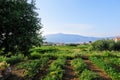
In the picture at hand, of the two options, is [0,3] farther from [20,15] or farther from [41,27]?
[41,27]

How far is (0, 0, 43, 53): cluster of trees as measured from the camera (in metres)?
27.3

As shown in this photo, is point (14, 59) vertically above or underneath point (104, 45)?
underneath

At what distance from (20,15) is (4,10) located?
69.8 inches

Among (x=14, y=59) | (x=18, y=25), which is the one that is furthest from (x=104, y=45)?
(x=18, y=25)

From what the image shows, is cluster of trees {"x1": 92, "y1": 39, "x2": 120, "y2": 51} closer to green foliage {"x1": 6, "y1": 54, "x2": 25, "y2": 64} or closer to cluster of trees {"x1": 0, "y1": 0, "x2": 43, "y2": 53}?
green foliage {"x1": 6, "y1": 54, "x2": 25, "y2": 64}

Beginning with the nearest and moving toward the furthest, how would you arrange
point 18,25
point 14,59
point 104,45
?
point 18,25 < point 14,59 < point 104,45

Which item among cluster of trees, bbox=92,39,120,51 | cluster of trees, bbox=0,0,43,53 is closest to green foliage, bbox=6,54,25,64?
cluster of trees, bbox=0,0,43,53

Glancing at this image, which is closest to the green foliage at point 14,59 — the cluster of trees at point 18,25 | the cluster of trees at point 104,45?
the cluster of trees at point 18,25

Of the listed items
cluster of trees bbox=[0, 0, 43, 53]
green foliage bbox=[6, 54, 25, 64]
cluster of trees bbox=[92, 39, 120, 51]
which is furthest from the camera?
cluster of trees bbox=[92, 39, 120, 51]

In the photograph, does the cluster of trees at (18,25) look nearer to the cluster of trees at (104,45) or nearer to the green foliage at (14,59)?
the green foliage at (14,59)

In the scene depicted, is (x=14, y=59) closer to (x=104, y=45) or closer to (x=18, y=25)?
(x=18, y=25)

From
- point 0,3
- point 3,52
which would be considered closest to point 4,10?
point 0,3

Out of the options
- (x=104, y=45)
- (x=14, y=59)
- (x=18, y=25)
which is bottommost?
(x=14, y=59)

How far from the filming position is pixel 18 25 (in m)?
28.6
